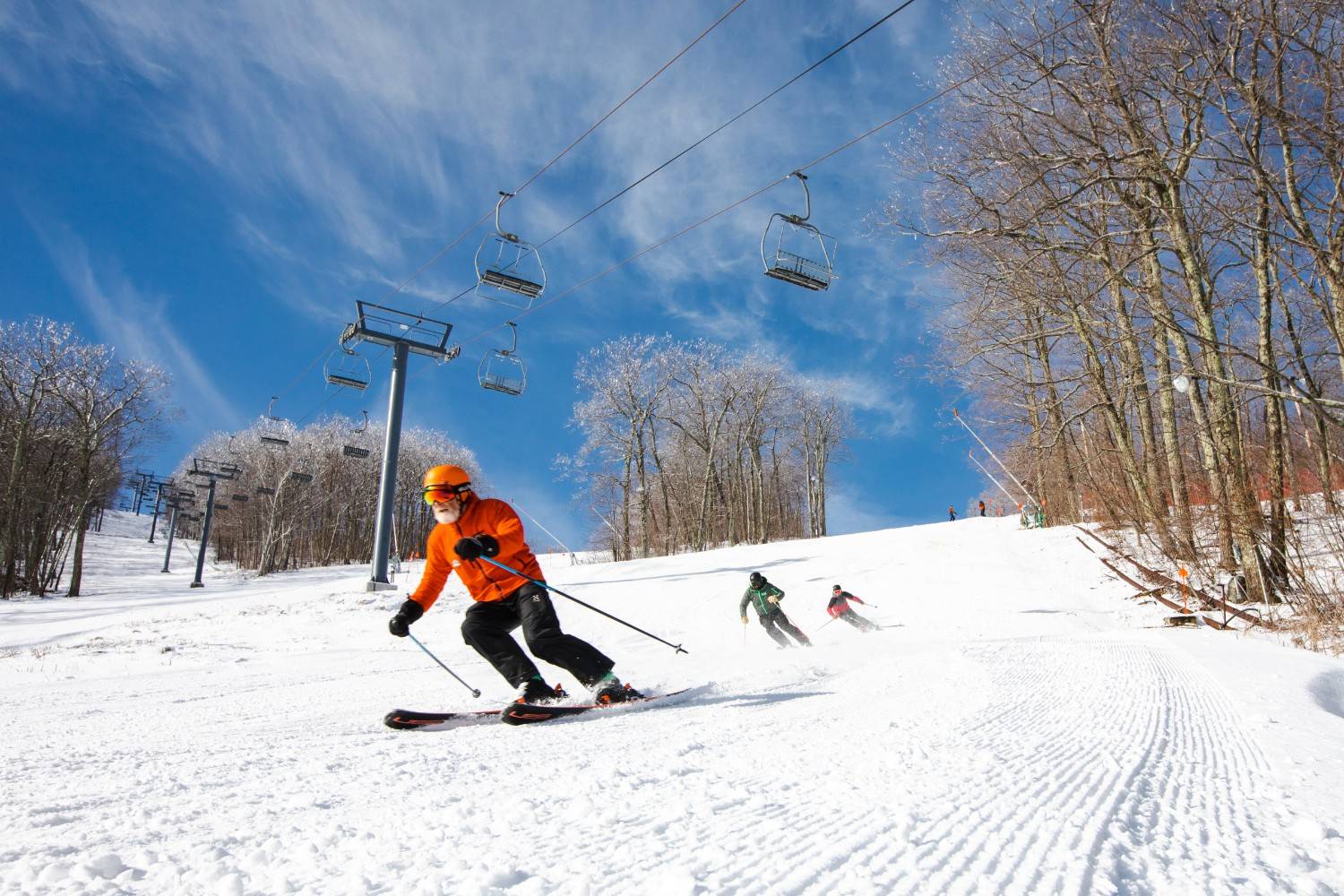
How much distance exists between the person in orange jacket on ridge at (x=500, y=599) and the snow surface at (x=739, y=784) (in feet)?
1.58

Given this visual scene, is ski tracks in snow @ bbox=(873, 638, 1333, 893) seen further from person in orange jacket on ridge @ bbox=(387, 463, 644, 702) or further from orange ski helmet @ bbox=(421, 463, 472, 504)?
orange ski helmet @ bbox=(421, 463, 472, 504)

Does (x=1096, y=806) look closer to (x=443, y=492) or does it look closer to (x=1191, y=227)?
(x=443, y=492)

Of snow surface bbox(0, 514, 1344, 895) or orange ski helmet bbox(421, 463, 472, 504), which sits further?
orange ski helmet bbox(421, 463, 472, 504)

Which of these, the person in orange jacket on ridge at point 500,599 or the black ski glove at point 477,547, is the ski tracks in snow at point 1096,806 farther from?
the black ski glove at point 477,547

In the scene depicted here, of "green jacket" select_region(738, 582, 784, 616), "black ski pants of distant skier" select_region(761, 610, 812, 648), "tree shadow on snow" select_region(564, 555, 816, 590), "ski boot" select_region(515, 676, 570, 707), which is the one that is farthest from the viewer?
"tree shadow on snow" select_region(564, 555, 816, 590)

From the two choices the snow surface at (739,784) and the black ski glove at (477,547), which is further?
the black ski glove at (477,547)

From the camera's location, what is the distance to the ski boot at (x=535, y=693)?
12.2 ft

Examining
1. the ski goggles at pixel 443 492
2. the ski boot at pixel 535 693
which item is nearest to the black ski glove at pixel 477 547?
the ski goggles at pixel 443 492

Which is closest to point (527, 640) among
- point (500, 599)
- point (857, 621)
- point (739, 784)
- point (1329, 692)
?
point (500, 599)

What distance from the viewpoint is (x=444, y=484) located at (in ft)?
13.3

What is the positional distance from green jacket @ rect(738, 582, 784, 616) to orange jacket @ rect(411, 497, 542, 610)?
674cm

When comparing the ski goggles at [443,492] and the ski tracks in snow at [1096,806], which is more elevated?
the ski goggles at [443,492]

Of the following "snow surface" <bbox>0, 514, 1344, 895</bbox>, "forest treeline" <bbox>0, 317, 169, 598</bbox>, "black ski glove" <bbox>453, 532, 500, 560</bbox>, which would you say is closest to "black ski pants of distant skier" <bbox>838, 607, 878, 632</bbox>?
"snow surface" <bbox>0, 514, 1344, 895</bbox>

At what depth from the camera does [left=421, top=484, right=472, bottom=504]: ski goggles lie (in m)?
3.99
